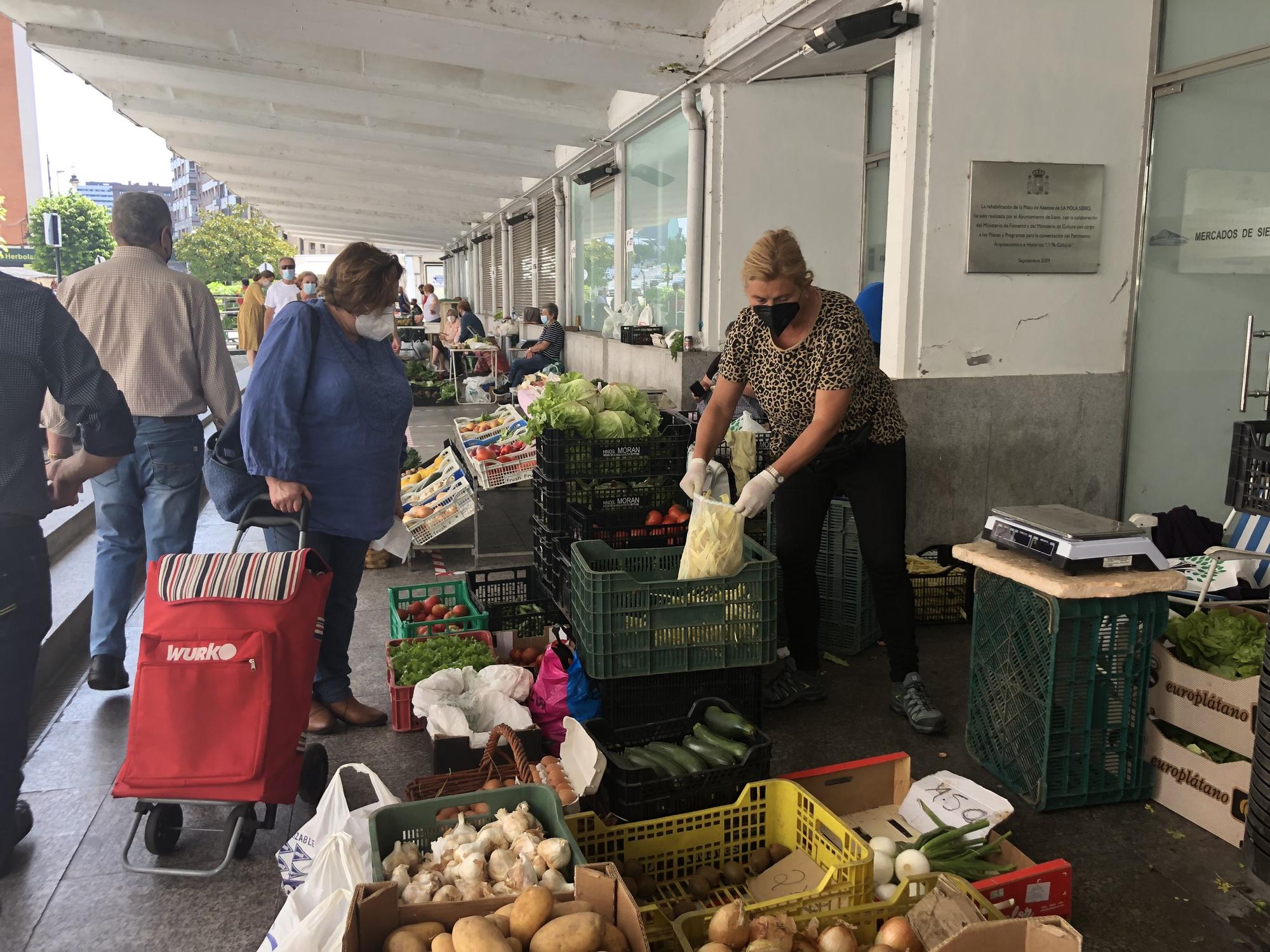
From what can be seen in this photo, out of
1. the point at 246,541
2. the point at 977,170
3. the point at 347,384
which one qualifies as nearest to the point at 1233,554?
the point at 977,170

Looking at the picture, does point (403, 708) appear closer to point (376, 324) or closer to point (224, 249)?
point (376, 324)

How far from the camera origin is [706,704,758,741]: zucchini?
3.08m

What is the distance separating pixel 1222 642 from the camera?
345cm

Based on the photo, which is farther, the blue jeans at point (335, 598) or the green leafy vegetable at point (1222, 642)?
the blue jeans at point (335, 598)

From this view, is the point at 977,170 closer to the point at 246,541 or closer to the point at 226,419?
the point at 226,419

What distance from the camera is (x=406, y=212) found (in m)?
26.0

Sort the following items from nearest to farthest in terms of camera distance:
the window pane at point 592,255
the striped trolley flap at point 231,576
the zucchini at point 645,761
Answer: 1. the zucchini at point 645,761
2. the striped trolley flap at point 231,576
3. the window pane at point 592,255

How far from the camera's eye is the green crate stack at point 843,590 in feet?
16.9

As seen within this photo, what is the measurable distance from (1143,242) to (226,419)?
553 cm

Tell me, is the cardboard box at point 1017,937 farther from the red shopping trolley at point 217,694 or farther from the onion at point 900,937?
the red shopping trolley at point 217,694

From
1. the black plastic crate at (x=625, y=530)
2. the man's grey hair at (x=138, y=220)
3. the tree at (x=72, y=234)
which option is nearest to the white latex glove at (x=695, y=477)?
the black plastic crate at (x=625, y=530)

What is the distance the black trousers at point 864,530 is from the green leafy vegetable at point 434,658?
1.45 meters

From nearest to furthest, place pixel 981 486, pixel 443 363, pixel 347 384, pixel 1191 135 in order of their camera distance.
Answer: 1. pixel 347 384
2. pixel 1191 135
3. pixel 981 486
4. pixel 443 363

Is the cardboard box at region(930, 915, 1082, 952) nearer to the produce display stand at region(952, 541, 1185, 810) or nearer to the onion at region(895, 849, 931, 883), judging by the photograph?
the onion at region(895, 849, 931, 883)
